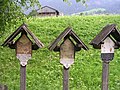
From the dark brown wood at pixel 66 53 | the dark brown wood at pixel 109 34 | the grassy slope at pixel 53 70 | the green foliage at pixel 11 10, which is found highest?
the green foliage at pixel 11 10

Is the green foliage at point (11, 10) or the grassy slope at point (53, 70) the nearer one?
the green foliage at point (11, 10)

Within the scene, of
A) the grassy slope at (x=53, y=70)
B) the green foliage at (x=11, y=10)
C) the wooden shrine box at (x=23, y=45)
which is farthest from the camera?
the grassy slope at (x=53, y=70)

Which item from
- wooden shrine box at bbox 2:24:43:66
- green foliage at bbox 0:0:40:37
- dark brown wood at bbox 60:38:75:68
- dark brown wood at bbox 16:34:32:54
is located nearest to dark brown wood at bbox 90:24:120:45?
dark brown wood at bbox 60:38:75:68

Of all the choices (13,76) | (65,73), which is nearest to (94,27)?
(13,76)

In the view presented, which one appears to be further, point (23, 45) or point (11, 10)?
point (11, 10)

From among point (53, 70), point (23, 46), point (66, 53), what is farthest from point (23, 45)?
point (53, 70)

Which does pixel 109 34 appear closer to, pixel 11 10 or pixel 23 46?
pixel 23 46

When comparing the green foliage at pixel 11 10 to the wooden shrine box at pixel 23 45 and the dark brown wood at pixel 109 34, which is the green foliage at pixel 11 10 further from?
the dark brown wood at pixel 109 34

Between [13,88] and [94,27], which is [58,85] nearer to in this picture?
[13,88]

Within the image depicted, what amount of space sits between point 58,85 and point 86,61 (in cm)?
204

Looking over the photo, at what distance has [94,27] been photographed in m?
13.1

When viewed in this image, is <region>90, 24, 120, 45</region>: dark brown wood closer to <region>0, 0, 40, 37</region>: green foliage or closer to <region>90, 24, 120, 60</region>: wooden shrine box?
<region>90, 24, 120, 60</region>: wooden shrine box

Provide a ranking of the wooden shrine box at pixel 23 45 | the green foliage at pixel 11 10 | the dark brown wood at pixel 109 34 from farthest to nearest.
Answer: the green foliage at pixel 11 10, the wooden shrine box at pixel 23 45, the dark brown wood at pixel 109 34

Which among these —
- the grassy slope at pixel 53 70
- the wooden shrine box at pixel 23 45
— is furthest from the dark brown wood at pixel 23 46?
the grassy slope at pixel 53 70
